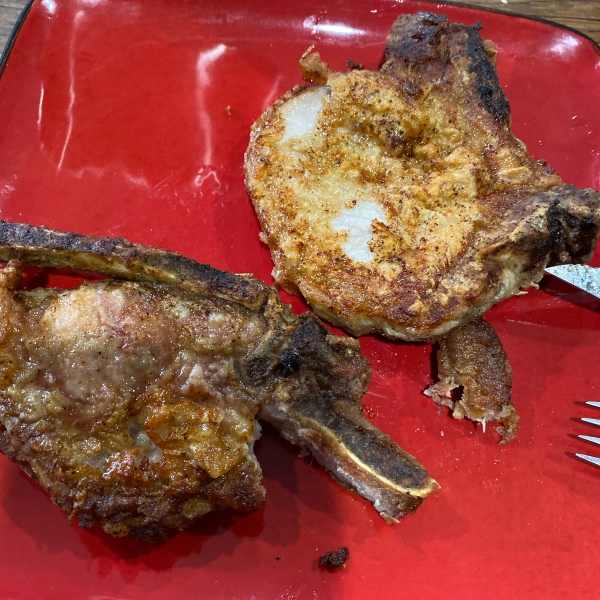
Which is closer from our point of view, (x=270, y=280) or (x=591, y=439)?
(x=591, y=439)

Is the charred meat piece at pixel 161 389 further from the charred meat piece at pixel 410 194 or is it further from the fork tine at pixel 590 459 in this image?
the fork tine at pixel 590 459

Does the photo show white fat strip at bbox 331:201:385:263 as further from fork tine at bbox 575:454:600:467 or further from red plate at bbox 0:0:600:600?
fork tine at bbox 575:454:600:467

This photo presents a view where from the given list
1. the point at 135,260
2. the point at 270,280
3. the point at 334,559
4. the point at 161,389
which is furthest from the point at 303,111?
the point at 334,559

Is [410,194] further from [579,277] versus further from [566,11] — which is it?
[566,11]

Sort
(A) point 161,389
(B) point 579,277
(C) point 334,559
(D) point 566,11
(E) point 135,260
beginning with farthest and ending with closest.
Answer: (D) point 566,11 < (B) point 579,277 < (C) point 334,559 < (E) point 135,260 < (A) point 161,389

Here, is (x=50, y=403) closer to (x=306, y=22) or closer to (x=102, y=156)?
(x=102, y=156)

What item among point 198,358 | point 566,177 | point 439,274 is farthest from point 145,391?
point 566,177

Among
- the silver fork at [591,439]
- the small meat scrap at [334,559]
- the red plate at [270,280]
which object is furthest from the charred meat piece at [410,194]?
the small meat scrap at [334,559]
